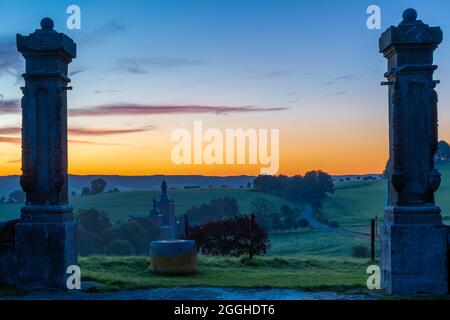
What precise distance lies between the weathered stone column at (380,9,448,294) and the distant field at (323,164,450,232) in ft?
165

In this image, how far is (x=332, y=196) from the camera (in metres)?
76.1

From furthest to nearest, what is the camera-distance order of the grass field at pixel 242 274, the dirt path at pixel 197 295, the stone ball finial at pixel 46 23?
the grass field at pixel 242 274 → the stone ball finial at pixel 46 23 → the dirt path at pixel 197 295

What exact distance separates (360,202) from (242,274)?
63061mm

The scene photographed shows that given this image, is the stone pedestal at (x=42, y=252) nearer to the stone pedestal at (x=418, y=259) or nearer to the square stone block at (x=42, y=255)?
the square stone block at (x=42, y=255)

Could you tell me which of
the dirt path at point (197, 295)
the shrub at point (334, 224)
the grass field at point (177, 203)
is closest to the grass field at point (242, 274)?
the dirt path at point (197, 295)

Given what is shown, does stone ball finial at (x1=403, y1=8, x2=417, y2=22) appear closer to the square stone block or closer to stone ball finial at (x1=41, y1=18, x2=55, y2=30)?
stone ball finial at (x1=41, y1=18, x2=55, y2=30)

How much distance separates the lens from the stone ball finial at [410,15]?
9984 millimetres

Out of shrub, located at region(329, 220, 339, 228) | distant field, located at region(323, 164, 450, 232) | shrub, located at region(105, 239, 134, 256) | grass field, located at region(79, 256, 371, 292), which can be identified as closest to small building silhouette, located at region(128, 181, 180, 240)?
shrub, located at region(105, 239, 134, 256)

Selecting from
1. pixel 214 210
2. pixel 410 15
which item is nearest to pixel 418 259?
pixel 410 15

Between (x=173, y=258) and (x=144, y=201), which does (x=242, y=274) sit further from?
(x=144, y=201)

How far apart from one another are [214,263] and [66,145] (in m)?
5.31

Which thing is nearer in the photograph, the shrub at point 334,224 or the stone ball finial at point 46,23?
the stone ball finial at point 46,23

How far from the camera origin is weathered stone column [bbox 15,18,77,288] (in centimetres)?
1032

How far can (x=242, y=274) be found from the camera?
12.8 meters
